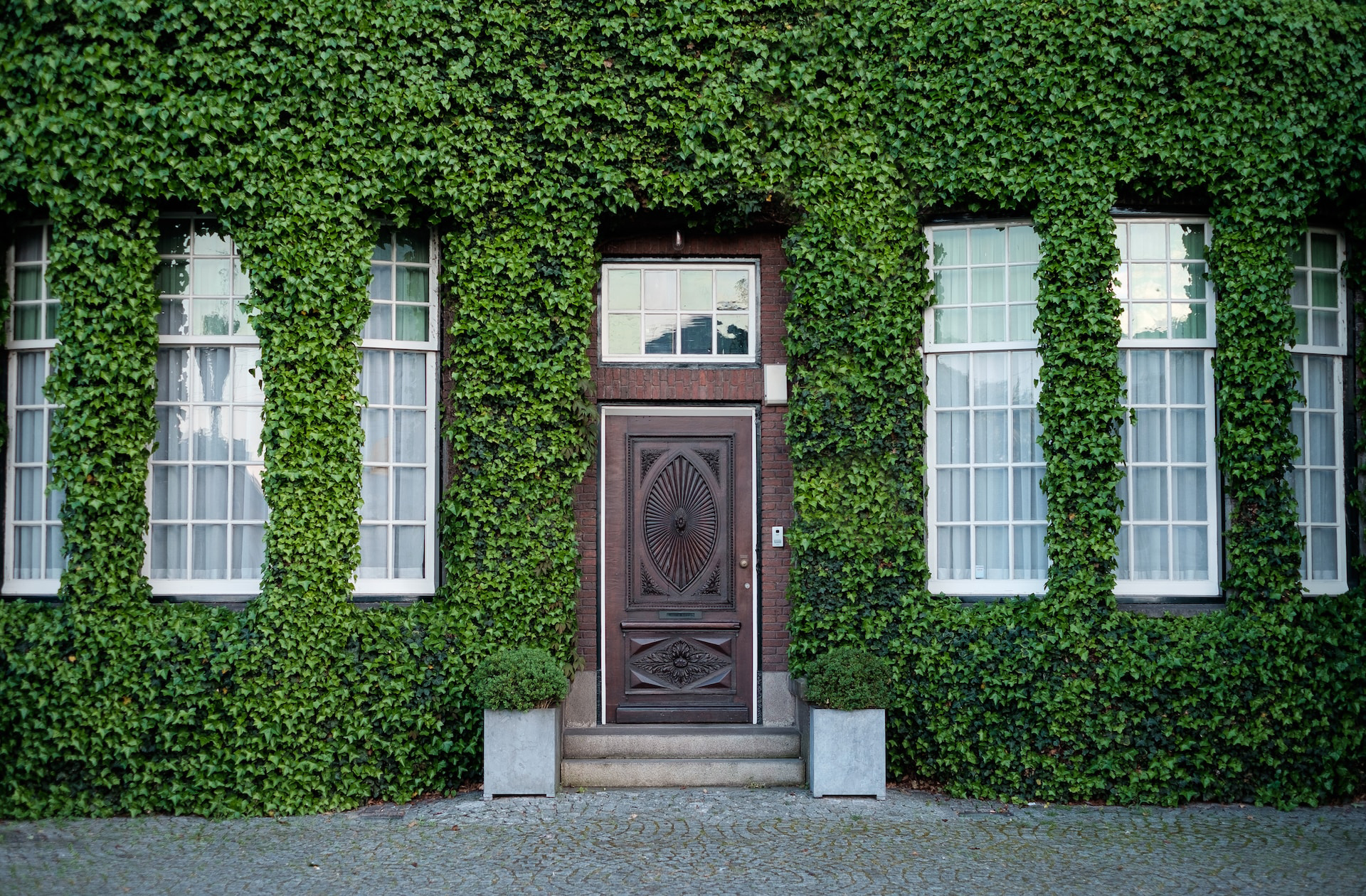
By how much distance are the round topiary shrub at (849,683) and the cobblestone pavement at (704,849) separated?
68 centimetres

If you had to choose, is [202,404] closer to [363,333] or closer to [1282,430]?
[363,333]

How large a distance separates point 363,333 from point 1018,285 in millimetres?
5060

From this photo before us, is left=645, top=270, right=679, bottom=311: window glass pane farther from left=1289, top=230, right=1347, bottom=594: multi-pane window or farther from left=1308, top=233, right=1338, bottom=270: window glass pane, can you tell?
left=1308, top=233, right=1338, bottom=270: window glass pane

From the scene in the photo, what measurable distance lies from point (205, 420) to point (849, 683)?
5.15 meters

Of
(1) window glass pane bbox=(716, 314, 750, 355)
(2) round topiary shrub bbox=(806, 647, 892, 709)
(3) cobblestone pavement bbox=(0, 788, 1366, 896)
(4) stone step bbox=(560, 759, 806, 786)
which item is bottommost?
(3) cobblestone pavement bbox=(0, 788, 1366, 896)

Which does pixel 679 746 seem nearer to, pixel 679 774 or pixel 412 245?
pixel 679 774

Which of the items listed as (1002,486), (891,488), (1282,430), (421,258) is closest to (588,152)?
(421,258)

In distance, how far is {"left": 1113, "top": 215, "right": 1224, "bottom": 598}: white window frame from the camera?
804 cm

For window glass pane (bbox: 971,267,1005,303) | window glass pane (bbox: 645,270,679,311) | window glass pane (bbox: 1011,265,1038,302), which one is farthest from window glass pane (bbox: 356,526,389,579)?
window glass pane (bbox: 1011,265,1038,302)

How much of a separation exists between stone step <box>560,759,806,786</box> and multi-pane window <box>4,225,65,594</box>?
4228 mm

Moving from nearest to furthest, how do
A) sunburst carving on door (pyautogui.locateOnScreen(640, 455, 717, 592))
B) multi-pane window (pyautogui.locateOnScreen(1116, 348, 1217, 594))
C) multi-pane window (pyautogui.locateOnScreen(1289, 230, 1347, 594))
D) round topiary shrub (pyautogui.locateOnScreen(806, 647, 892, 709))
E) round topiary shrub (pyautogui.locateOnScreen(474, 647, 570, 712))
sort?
round topiary shrub (pyautogui.locateOnScreen(474, 647, 570, 712))
round topiary shrub (pyautogui.locateOnScreen(806, 647, 892, 709))
multi-pane window (pyautogui.locateOnScreen(1116, 348, 1217, 594))
multi-pane window (pyautogui.locateOnScreen(1289, 230, 1347, 594))
sunburst carving on door (pyautogui.locateOnScreen(640, 455, 717, 592))

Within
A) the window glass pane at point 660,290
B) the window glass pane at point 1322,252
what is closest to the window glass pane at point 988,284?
the window glass pane at point 660,290

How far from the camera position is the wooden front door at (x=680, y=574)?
27.6 ft

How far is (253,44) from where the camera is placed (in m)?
7.62
